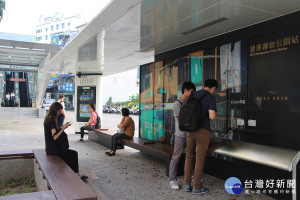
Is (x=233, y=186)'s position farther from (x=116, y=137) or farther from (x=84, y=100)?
(x=84, y=100)

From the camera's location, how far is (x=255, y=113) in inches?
181

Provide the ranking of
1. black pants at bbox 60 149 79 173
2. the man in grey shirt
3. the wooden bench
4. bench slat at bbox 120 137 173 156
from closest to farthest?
the man in grey shirt < black pants at bbox 60 149 79 173 < the wooden bench < bench slat at bbox 120 137 173 156

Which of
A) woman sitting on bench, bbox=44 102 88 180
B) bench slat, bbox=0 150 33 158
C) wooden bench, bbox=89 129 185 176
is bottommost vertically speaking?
wooden bench, bbox=89 129 185 176

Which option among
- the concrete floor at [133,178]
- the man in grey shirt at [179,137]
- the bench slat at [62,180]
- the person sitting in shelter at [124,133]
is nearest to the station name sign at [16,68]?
the person sitting in shelter at [124,133]

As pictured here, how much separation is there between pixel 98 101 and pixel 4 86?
26.6 m

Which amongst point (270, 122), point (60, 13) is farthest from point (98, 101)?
point (60, 13)

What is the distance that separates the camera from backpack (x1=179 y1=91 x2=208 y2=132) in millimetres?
3977

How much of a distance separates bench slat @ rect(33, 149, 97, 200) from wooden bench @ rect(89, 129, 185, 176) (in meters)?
2.07

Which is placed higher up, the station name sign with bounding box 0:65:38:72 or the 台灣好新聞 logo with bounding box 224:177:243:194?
the station name sign with bounding box 0:65:38:72

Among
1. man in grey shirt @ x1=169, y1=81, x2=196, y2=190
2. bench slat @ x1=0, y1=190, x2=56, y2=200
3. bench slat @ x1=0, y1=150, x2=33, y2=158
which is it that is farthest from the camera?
bench slat @ x1=0, y1=150, x2=33, y2=158

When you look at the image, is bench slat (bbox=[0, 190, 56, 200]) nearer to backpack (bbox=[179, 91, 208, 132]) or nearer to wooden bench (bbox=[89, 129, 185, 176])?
backpack (bbox=[179, 91, 208, 132])

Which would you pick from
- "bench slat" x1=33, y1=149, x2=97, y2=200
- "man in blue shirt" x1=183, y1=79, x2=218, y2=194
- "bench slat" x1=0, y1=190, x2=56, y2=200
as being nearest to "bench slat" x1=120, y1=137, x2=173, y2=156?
"man in blue shirt" x1=183, y1=79, x2=218, y2=194

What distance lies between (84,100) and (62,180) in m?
9.45

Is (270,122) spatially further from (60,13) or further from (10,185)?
(60,13)
